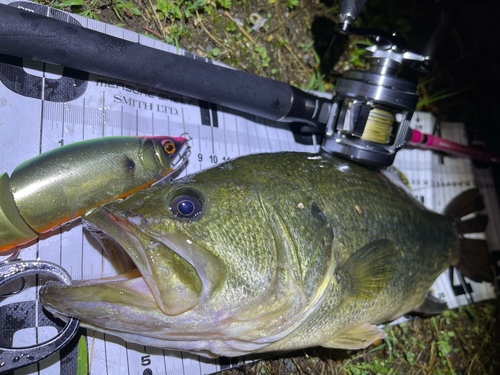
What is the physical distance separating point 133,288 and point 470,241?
2617 millimetres

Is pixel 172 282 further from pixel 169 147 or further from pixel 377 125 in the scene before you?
pixel 377 125

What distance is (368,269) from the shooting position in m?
1.82

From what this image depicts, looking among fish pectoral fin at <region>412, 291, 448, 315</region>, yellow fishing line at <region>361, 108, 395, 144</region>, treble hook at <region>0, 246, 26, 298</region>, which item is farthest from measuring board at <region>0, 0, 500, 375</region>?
fish pectoral fin at <region>412, 291, 448, 315</region>

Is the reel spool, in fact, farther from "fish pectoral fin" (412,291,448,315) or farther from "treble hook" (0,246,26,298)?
"treble hook" (0,246,26,298)

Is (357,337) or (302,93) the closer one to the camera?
(357,337)

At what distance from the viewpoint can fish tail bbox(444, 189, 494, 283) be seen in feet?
9.11

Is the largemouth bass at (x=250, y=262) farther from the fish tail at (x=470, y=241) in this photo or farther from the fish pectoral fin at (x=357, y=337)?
the fish tail at (x=470, y=241)

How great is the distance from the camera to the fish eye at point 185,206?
4.66 ft

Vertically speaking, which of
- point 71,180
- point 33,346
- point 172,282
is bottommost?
point 33,346

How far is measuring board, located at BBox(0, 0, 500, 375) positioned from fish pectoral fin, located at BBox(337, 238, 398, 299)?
913 mm

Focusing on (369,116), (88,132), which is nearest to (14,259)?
(88,132)

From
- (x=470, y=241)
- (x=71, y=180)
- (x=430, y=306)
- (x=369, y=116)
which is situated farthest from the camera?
(x=470, y=241)

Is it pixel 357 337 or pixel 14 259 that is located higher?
pixel 14 259

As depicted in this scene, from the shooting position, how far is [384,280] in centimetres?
192
